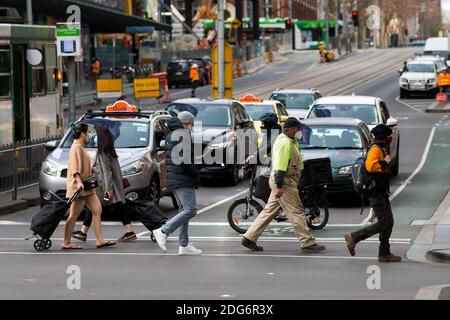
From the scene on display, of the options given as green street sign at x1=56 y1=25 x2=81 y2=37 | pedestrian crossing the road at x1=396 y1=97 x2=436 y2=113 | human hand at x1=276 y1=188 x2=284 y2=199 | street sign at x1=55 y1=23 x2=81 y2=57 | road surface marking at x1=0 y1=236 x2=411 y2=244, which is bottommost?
pedestrian crossing the road at x1=396 y1=97 x2=436 y2=113

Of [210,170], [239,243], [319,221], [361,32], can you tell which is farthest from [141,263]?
[361,32]

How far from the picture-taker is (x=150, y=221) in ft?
55.8

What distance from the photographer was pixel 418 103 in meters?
58.2

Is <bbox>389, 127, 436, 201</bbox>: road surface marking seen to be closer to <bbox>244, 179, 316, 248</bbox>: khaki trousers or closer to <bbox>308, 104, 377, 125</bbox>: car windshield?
<bbox>308, 104, 377, 125</bbox>: car windshield

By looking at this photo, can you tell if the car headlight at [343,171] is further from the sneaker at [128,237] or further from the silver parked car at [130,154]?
the sneaker at [128,237]

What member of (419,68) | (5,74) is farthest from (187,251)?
(419,68)

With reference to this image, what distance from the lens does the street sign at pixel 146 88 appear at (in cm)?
4397

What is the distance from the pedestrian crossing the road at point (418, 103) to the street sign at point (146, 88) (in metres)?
14.0

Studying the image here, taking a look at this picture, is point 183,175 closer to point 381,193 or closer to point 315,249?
point 315,249

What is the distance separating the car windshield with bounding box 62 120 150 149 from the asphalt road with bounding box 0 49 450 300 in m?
1.44

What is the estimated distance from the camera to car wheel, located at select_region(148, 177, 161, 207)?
20.7 metres

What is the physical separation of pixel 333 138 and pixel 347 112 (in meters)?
5.23

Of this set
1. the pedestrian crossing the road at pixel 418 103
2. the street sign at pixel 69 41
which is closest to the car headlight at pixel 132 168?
A: the street sign at pixel 69 41

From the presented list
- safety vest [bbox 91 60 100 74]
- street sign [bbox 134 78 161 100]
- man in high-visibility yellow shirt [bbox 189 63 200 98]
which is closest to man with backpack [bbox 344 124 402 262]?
street sign [bbox 134 78 161 100]
